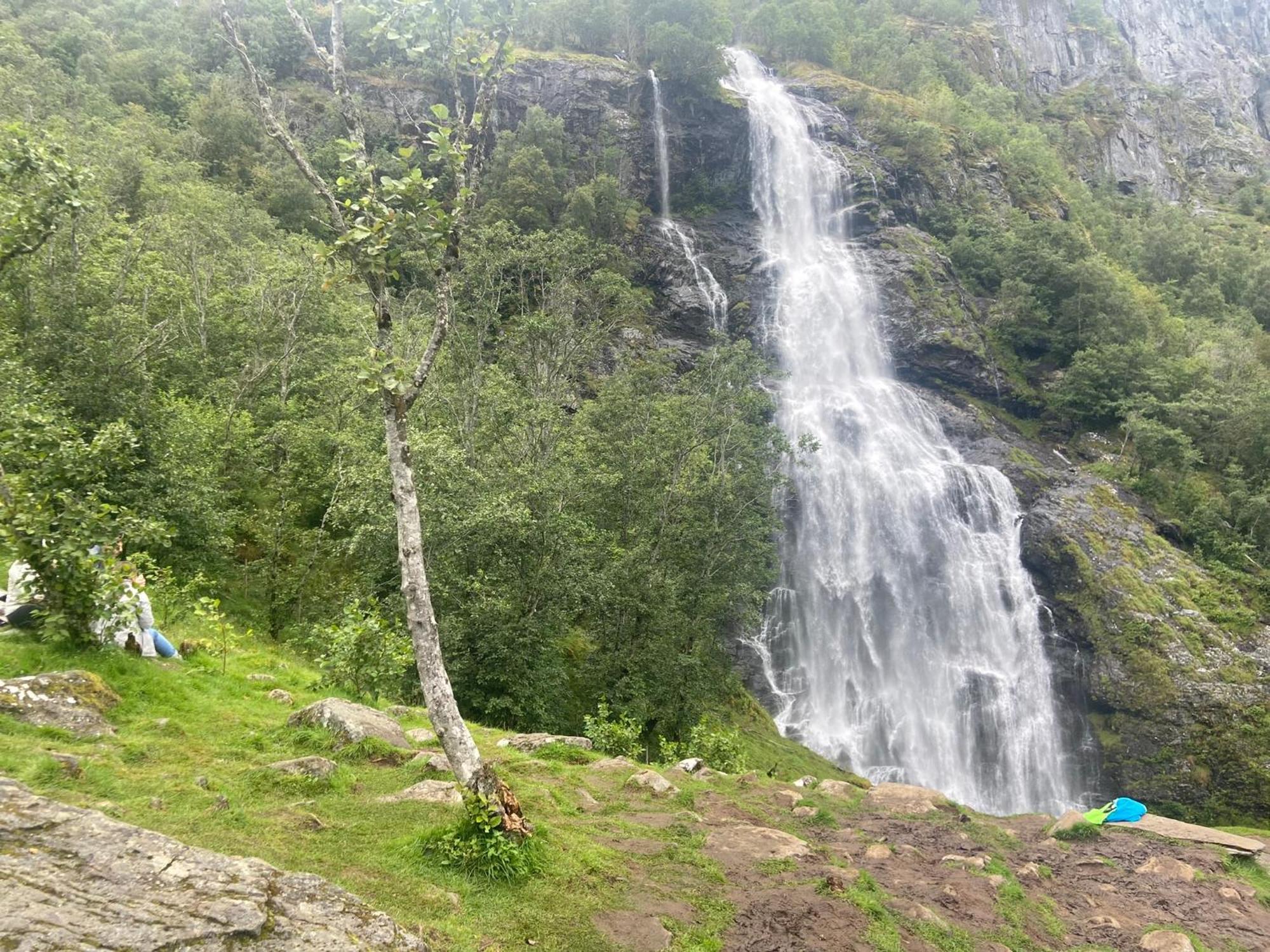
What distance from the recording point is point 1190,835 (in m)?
13.9

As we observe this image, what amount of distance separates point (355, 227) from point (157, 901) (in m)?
5.80

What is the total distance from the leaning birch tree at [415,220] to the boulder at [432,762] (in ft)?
7.61

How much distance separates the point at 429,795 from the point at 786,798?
290 inches

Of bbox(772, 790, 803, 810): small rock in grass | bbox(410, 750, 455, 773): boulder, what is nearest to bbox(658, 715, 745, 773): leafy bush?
bbox(772, 790, 803, 810): small rock in grass

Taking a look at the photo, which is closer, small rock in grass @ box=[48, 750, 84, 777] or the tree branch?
small rock in grass @ box=[48, 750, 84, 777]

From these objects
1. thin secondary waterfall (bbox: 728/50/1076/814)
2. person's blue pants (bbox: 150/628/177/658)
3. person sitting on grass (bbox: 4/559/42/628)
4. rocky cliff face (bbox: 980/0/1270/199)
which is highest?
rocky cliff face (bbox: 980/0/1270/199)

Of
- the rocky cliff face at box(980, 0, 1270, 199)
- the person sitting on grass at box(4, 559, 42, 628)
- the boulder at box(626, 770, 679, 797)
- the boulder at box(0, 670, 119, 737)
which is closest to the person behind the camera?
the boulder at box(0, 670, 119, 737)

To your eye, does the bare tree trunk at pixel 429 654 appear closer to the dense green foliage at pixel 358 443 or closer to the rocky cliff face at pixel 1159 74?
the dense green foliage at pixel 358 443

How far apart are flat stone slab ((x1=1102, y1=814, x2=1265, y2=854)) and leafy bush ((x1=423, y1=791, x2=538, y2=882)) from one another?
13.6 m

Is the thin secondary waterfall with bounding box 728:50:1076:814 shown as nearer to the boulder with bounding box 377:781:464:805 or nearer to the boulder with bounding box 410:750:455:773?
the boulder with bounding box 410:750:455:773

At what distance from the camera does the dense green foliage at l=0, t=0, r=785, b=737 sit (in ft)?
36.3

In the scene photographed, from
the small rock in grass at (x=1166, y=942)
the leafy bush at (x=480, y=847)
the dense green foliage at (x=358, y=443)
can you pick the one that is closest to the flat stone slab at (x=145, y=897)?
the leafy bush at (x=480, y=847)

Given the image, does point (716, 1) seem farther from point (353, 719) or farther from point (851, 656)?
point (353, 719)

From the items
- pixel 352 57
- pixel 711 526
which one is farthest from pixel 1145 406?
pixel 352 57
